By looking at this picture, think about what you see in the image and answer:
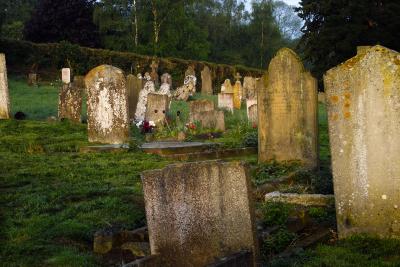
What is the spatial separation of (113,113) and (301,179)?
6.77 meters

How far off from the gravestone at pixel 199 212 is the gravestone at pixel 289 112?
234 inches

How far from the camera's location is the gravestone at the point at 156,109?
714 inches

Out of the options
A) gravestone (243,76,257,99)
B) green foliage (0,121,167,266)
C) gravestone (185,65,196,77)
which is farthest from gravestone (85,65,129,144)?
gravestone (185,65,196,77)

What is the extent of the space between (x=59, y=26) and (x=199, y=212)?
174 ft

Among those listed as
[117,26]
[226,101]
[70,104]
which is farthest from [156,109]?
[117,26]

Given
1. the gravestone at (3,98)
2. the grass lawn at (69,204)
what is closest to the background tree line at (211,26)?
the gravestone at (3,98)

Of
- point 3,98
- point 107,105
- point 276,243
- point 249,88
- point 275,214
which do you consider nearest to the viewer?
point 276,243

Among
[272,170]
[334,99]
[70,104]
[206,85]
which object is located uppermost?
[206,85]

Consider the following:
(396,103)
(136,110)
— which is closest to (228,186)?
(396,103)

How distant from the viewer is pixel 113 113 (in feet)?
49.7

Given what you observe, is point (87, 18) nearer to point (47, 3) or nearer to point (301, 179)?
point (47, 3)

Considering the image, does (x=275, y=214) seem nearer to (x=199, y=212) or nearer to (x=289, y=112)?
(x=199, y=212)

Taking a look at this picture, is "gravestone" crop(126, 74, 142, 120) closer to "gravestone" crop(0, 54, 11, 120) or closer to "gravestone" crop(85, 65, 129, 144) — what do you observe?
"gravestone" crop(0, 54, 11, 120)

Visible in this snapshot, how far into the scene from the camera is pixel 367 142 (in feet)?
20.7
